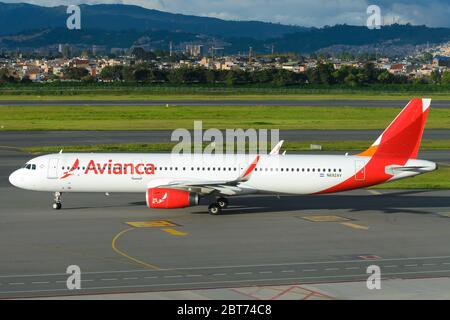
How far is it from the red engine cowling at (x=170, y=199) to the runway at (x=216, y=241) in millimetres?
951

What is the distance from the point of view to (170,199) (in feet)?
165

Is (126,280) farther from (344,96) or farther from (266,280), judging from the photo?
(344,96)

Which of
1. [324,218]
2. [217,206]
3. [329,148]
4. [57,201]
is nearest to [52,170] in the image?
[57,201]

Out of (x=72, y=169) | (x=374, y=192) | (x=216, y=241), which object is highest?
(x=72, y=169)

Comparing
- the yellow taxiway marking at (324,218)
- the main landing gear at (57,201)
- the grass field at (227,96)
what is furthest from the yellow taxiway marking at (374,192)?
the grass field at (227,96)

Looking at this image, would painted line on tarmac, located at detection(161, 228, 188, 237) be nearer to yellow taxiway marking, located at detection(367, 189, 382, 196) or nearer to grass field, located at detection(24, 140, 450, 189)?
yellow taxiway marking, located at detection(367, 189, 382, 196)

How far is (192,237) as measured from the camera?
45219 mm

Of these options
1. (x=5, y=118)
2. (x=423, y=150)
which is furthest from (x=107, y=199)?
(x=5, y=118)

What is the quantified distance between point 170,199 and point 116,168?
4437 millimetres

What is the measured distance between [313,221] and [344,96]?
135 metres

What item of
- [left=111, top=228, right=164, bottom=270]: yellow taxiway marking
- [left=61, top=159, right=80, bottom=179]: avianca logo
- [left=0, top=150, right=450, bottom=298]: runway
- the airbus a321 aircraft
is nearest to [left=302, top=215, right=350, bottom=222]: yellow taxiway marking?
[left=0, top=150, right=450, bottom=298]: runway

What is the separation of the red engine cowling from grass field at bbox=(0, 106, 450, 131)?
188 ft

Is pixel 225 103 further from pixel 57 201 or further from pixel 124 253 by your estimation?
pixel 124 253

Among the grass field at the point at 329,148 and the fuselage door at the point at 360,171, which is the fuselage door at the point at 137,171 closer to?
the fuselage door at the point at 360,171
